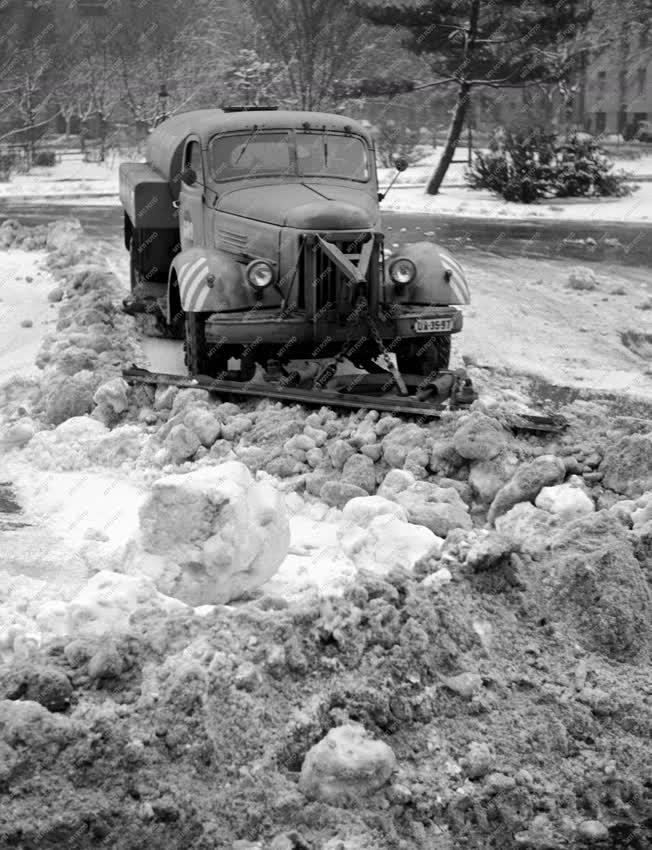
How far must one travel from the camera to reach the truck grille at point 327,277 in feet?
30.3

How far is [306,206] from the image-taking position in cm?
938

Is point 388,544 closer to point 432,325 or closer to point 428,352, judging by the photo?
point 432,325

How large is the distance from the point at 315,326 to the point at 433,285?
1172 millimetres

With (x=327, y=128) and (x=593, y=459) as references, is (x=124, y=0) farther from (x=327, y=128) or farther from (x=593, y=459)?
(x=593, y=459)

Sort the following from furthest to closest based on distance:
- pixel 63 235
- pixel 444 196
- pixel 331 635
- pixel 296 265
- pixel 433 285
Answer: pixel 444 196 → pixel 63 235 → pixel 433 285 → pixel 296 265 → pixel 331 635

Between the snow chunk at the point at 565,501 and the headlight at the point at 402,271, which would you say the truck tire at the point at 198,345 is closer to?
the headlight at the point at 402,271

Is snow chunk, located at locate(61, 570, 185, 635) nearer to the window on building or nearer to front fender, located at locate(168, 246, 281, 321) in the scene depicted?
front fender, located at locate(168, 246, 281, 321)

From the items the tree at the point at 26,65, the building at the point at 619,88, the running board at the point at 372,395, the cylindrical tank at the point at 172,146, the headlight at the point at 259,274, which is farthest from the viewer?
the building at the point at 619,88

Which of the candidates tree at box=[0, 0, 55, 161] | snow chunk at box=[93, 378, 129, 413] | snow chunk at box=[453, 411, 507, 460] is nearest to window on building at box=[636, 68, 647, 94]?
tree at box=[0, 0, 55, 161]

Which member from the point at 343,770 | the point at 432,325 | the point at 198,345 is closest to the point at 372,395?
the point at 432,325

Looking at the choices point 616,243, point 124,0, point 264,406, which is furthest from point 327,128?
point 124,0

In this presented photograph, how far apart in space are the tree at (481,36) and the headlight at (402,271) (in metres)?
19.4

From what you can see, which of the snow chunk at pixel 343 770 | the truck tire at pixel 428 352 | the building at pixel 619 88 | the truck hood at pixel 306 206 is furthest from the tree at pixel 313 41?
the snow chunk at pixel 343 770

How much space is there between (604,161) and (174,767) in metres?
26.3
